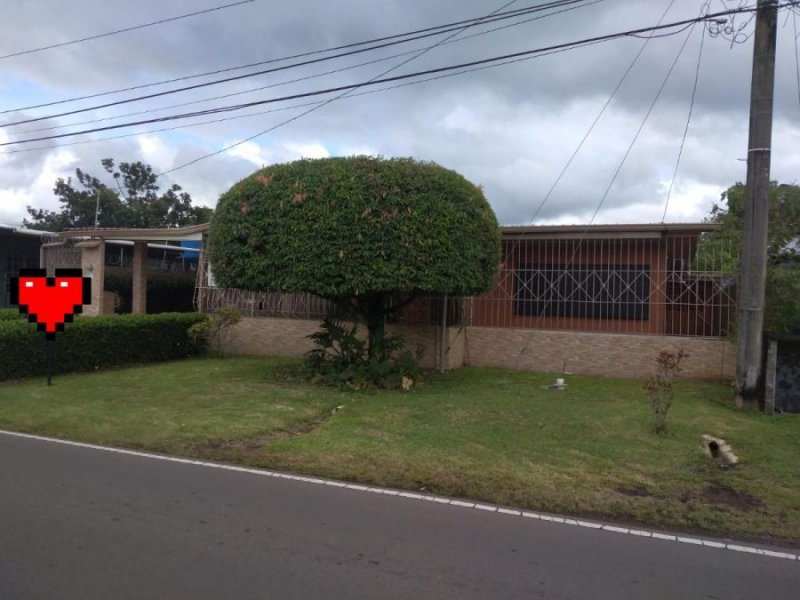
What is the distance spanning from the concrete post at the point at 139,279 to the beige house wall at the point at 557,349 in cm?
569

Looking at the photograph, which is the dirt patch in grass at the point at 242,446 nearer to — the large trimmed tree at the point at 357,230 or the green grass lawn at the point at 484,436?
the green grass lawn at the point at 484,436

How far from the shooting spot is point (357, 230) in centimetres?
1160

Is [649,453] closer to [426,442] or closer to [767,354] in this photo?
[426,442]

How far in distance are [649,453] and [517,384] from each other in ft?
17.8

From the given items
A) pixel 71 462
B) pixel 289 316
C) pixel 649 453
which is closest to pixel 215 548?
pixel 71 462

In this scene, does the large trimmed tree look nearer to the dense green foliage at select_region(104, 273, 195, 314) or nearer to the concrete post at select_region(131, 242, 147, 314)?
the concrete post at select_region(131, 242, 147, 314)

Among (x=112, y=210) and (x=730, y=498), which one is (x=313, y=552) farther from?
(x=112, y=210)

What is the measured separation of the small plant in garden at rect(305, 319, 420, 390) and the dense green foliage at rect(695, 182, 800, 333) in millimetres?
6294

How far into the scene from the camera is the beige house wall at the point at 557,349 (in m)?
14.0

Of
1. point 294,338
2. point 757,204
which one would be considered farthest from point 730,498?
point 294,338

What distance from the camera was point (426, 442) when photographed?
28.3 ft

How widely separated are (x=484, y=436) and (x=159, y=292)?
18820 mm

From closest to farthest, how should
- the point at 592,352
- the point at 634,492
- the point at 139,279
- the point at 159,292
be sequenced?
the point at 634,492 < the point at 592,352 < the point at 139,279 < the point at 159,292

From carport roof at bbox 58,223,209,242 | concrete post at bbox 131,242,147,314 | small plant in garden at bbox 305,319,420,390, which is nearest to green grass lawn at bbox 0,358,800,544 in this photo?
small plant in garden at bbox 305,319,420,390
